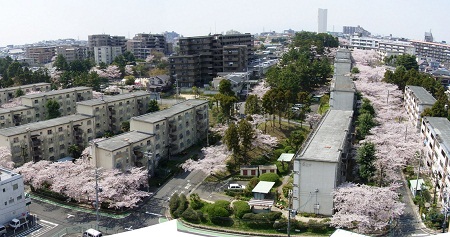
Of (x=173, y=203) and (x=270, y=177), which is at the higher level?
(x=270, y=177)

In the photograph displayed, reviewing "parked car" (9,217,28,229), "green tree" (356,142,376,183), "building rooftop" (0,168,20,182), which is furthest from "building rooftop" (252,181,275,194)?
"building rooftop" (0,168,20,182)

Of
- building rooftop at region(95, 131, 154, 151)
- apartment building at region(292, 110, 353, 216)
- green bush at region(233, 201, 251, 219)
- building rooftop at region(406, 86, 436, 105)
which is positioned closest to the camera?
apartment building at region(292, 110, 353, 216)

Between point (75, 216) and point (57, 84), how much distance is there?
42.3 meters

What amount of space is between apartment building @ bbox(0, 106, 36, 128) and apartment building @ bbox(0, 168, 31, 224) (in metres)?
15.2

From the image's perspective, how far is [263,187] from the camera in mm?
24422

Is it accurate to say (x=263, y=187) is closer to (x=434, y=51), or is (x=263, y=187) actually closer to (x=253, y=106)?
(x=253, y=106)

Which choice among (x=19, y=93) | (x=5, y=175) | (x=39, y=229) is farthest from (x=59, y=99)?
(x=39, y=229)

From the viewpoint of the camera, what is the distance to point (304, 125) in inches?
1501

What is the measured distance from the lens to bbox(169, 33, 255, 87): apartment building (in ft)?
188

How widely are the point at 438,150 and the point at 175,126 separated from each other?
61.5ft

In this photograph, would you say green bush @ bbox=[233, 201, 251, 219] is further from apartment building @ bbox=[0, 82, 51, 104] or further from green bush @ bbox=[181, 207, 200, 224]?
apartment building @ bbox=[0, 82, 51, 104]

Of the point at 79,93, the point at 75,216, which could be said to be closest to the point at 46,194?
the point at 75,216

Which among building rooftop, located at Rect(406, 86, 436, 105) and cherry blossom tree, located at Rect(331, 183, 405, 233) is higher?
building rooftop, located at Rect(406, 86, 436, 105)

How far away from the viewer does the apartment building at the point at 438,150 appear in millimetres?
23141
